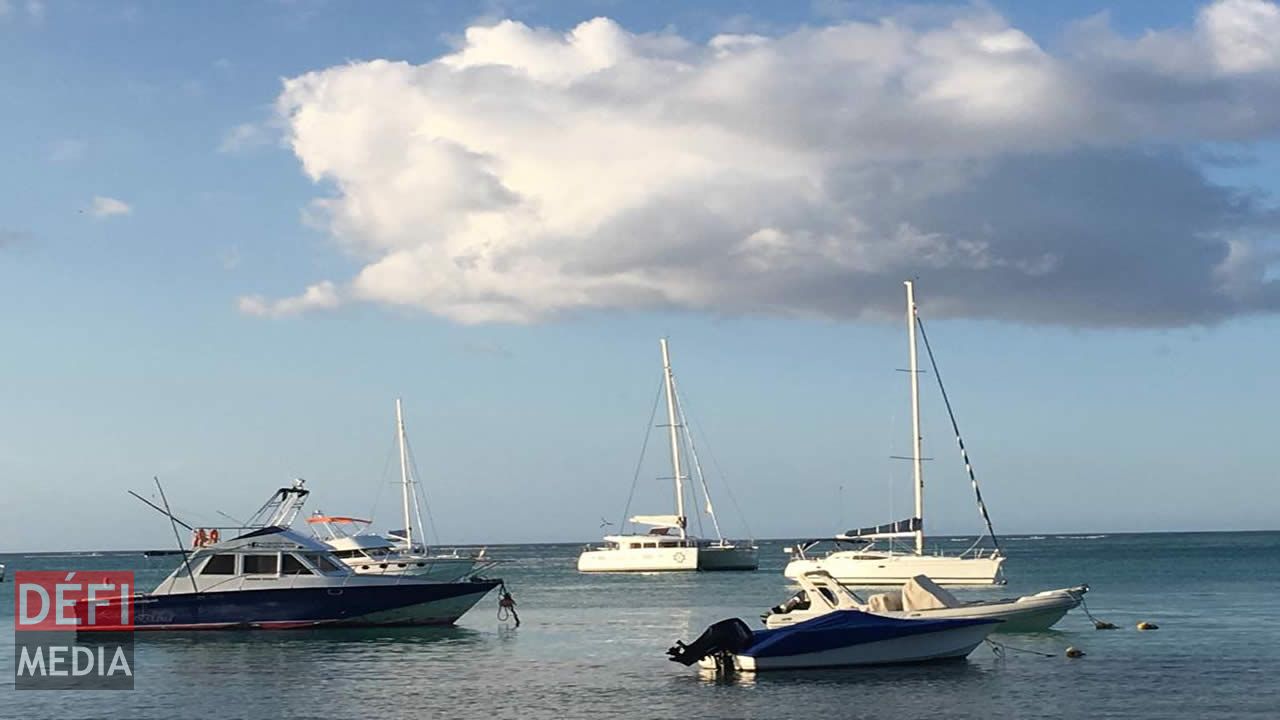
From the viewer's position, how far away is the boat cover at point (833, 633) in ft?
117

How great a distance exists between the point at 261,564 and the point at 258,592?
37.8 inches

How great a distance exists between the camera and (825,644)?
36000mm

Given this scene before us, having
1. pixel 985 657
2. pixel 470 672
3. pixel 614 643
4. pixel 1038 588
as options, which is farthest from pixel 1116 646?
pixel 1038 588

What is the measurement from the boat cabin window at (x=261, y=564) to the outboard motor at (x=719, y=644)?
17059mm

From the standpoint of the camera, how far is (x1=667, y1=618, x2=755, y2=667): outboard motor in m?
35.8

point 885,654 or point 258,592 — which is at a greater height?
point 258,592

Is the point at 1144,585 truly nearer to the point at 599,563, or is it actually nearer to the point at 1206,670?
the point at 599,563

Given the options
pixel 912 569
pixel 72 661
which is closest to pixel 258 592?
pixel 72 661

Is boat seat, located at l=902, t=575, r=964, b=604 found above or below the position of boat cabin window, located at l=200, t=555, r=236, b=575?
below

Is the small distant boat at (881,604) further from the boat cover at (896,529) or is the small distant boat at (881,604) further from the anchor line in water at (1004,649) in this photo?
the boat cover at (896,529)

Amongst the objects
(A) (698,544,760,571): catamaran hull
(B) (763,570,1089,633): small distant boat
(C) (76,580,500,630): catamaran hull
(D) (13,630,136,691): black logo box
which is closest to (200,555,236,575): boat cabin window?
(C) (76,580,500,630): catamaran hull

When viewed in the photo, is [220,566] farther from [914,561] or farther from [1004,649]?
[914,561]

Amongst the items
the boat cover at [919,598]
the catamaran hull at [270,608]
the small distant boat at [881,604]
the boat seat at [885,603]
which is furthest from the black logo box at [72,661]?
the boat cover at [919,598]

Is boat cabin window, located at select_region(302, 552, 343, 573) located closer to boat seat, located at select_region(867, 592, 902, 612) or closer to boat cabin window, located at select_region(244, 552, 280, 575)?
boat cabin window, located at select_region(244, 552, 280, 575)
